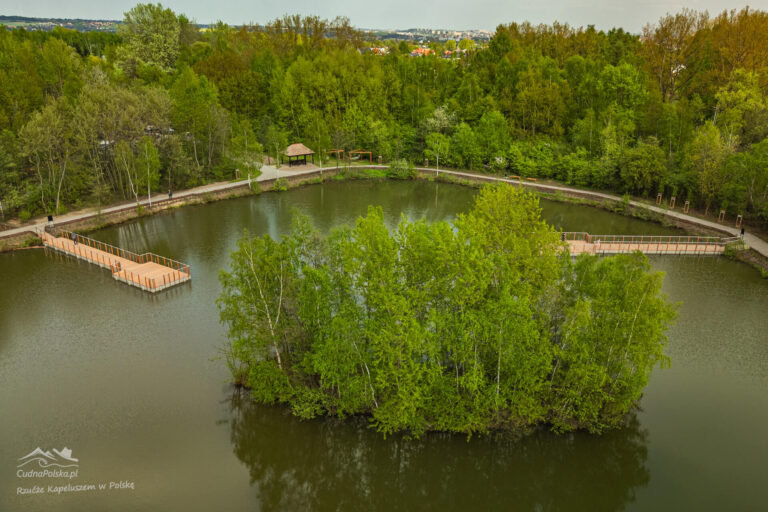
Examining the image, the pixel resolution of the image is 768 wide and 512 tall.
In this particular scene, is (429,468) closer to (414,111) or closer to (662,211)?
(662,211)

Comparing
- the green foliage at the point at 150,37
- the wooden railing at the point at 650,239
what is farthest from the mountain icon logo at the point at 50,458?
the green foliage at the point at 150,37

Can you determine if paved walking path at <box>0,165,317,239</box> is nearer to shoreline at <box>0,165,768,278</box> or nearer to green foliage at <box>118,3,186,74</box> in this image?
shoreline at <box>0,165,768,278</box>

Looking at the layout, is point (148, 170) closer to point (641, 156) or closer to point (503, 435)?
point (503, 435)

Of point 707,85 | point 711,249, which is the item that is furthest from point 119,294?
point 707,85

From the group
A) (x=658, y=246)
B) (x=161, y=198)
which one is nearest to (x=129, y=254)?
(x=161, y=198)

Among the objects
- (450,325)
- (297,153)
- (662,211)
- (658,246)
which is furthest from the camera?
(297,153)

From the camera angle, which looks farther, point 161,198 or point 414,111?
point 414,111

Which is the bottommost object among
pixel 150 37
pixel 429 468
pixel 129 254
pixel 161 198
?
pixel 429 468
